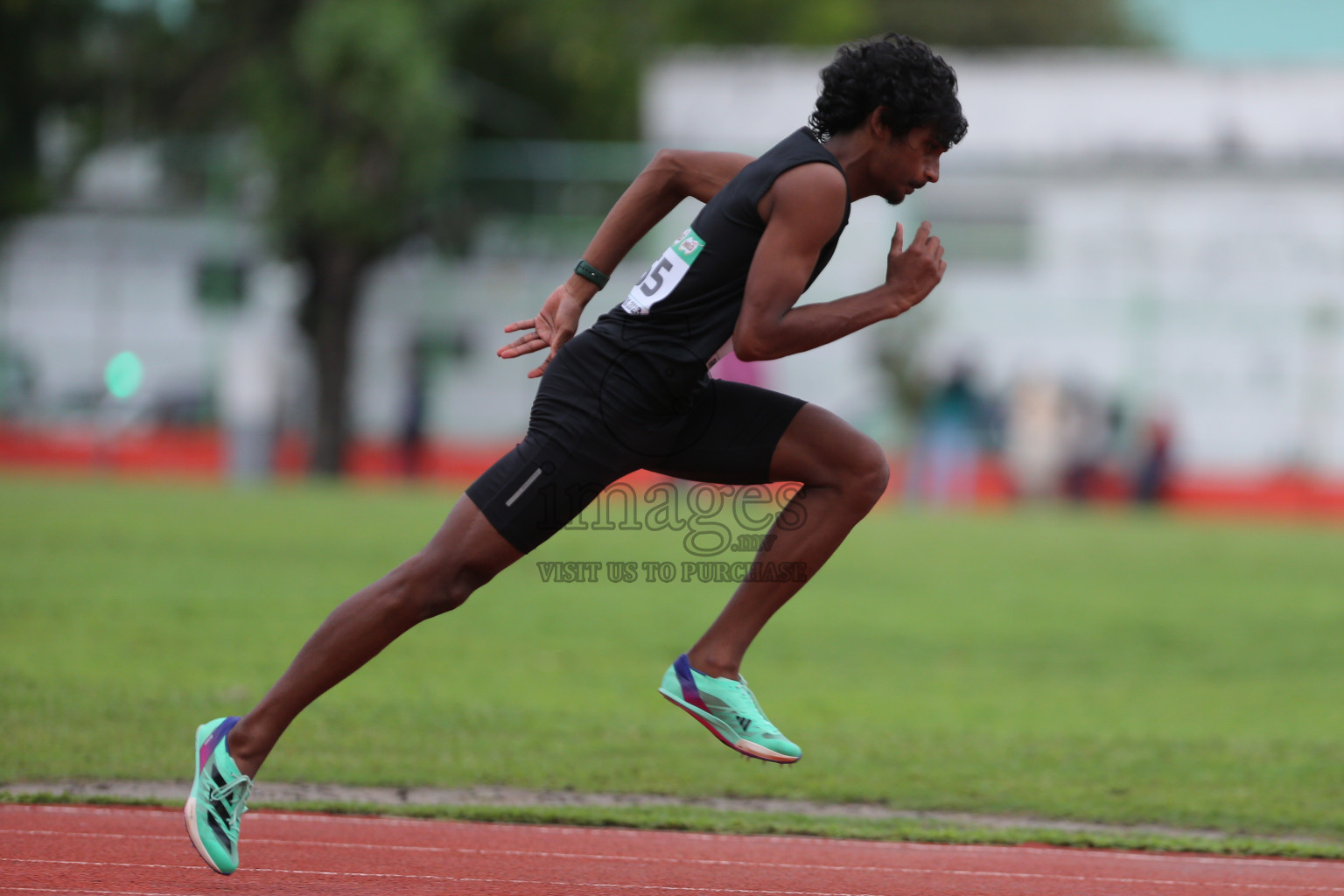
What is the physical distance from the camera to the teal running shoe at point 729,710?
5012 mm

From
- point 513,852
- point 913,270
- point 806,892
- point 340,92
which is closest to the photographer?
point 913,270

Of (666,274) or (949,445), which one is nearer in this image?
(666,274)

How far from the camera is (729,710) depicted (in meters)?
5.07

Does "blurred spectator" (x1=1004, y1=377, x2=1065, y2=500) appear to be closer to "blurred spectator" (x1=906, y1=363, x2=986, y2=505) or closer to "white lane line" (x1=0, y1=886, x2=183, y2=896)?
"blurred spectator" (x1=906, y1=363, x2=986, y2=505)

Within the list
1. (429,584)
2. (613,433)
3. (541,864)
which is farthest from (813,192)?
(541,864)

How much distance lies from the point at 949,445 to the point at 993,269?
709 cm

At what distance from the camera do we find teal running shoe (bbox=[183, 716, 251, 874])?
4.61m

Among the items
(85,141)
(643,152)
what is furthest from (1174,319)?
(85,141)

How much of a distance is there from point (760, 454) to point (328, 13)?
21.3m

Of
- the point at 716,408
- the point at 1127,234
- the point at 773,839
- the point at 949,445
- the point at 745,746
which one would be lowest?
the point at 773,839

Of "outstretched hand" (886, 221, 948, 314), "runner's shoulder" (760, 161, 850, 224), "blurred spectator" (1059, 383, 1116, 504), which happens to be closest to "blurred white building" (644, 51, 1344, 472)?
"blurred spectator" (1059, 383, 1116, 504)

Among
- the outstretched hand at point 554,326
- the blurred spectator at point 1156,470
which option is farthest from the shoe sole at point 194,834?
the blurred spectator at point 1156,470

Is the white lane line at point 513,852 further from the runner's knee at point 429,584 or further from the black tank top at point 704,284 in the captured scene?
the black tank top at point 704,284

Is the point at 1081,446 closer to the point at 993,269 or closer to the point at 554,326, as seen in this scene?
the point at 993,269
